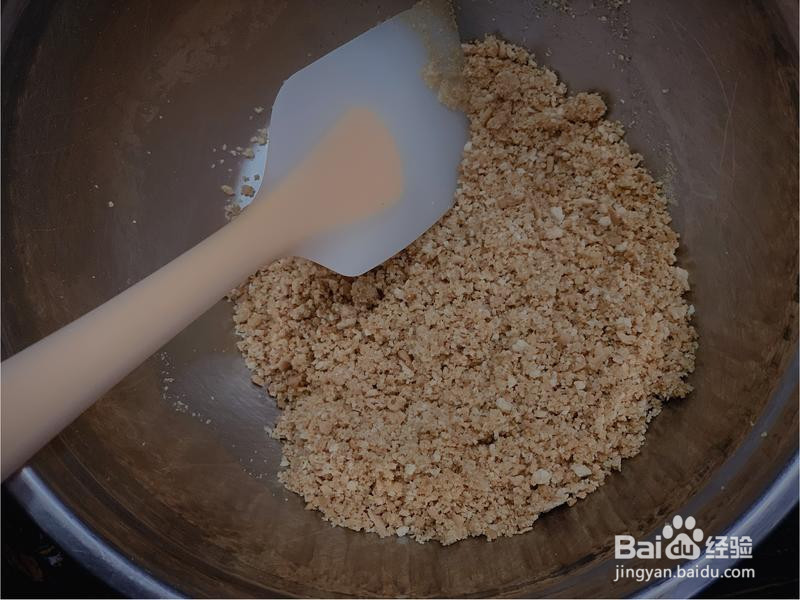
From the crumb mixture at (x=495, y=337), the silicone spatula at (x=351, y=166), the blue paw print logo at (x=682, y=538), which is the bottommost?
the blue paw print logo at (x=682, y=538)

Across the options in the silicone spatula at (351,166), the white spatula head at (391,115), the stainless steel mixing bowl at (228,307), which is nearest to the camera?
the stainless steel mixing bowl at (228,307)

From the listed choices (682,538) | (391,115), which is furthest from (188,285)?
(682,538)

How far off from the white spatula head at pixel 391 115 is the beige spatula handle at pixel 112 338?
16 centimetres

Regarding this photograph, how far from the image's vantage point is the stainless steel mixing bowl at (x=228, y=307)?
111cm

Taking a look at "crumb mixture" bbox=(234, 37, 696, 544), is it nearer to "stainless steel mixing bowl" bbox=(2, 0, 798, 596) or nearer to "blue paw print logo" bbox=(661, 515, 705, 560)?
"stainless steel mixing bowl" bbox=(2, 0, 798, 596)

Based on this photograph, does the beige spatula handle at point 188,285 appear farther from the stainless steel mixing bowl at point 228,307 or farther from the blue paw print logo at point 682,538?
the blue paw print logo at point 682,538

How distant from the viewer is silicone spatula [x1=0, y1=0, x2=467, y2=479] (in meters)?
1.26

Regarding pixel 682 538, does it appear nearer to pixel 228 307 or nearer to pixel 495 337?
pixel 495 337

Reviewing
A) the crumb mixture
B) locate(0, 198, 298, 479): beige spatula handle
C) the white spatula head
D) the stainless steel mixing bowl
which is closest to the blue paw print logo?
the stainless steel mixing bowl

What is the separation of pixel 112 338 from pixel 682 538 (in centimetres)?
92

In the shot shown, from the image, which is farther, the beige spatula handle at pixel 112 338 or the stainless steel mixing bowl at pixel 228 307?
the stainless steel mixing bowl at pixel 228 307

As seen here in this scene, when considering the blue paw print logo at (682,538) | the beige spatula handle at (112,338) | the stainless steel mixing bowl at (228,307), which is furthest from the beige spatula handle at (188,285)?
the blue paw print logo at (682,538)

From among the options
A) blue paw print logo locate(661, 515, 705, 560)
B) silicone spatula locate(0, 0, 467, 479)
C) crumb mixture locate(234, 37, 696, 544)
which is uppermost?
silicone spatula locate(0, 0, 467, 479)

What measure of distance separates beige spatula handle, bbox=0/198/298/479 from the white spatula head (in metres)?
0.16
